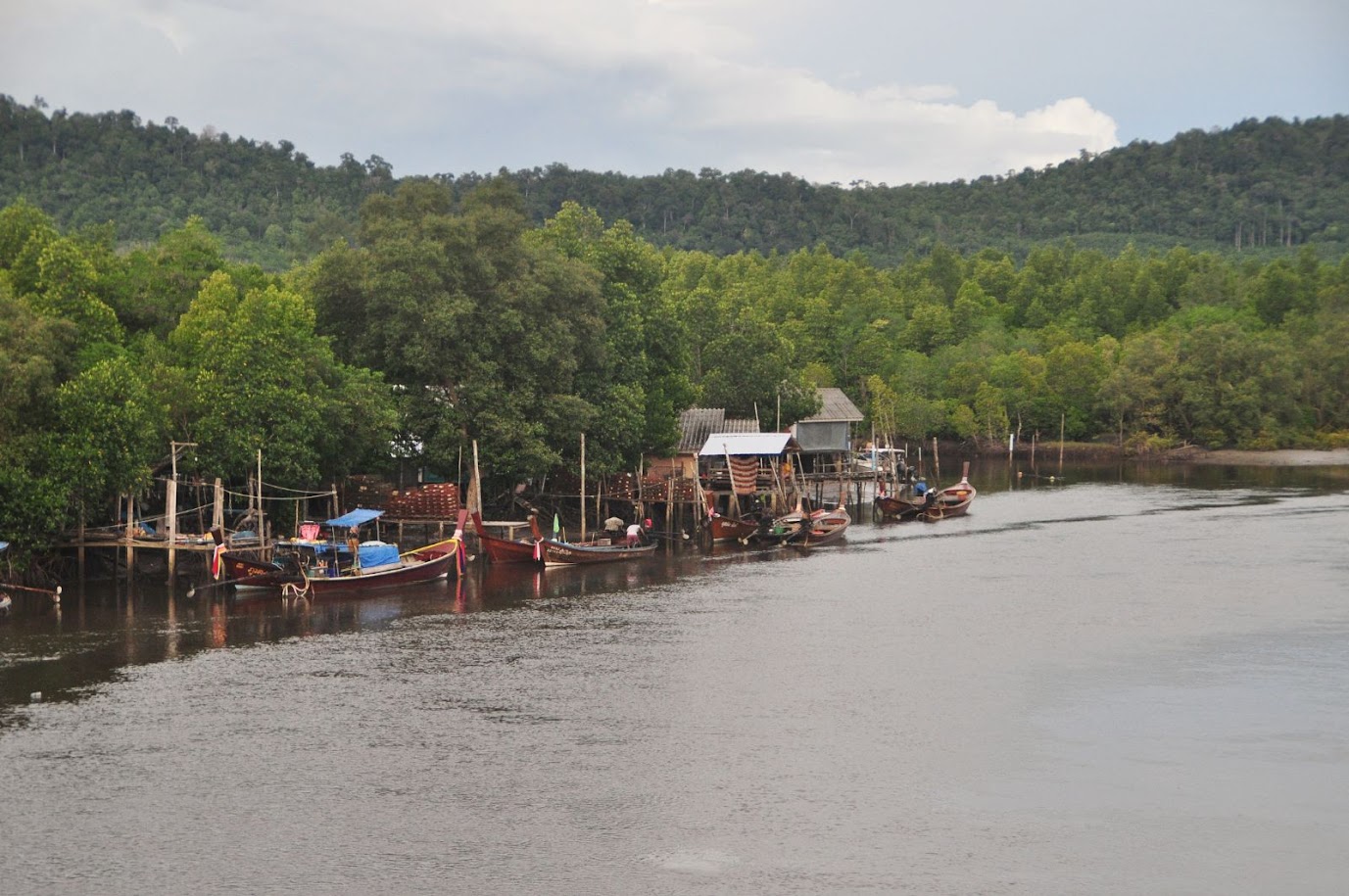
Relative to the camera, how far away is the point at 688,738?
2341cm

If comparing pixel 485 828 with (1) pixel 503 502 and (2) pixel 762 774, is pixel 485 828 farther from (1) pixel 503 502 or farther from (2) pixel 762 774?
(1) pixel 503 502

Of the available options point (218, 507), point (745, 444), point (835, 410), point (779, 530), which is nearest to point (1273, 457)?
point (835, 410)

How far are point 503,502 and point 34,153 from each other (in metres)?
83.1

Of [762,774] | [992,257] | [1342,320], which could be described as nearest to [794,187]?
[992,257]

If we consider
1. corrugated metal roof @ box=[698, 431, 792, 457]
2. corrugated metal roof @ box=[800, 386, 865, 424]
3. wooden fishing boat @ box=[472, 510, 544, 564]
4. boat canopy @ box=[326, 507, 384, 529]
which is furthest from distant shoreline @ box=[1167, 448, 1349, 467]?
boat canopy @ box=[326, 507, 384, 529]

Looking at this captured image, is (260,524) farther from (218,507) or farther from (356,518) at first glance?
(356,518)

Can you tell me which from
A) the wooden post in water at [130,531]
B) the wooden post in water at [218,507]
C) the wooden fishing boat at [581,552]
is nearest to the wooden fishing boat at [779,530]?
the wooden fishing boat at [581,552]

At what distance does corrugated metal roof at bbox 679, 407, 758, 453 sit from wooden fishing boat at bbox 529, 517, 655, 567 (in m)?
12.7

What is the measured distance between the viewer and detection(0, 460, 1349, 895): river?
18.2m

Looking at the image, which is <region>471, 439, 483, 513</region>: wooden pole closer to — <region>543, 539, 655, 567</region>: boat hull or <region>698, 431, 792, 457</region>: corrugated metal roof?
<region>543, 539, 655, 567</region>: boat hull

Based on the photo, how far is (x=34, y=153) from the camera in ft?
370

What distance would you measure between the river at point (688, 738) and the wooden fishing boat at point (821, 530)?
28.7ft

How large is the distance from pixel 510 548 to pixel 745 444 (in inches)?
622

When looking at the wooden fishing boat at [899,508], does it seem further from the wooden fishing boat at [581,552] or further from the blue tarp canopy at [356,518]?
the blue tarp canopy at [356,518]
